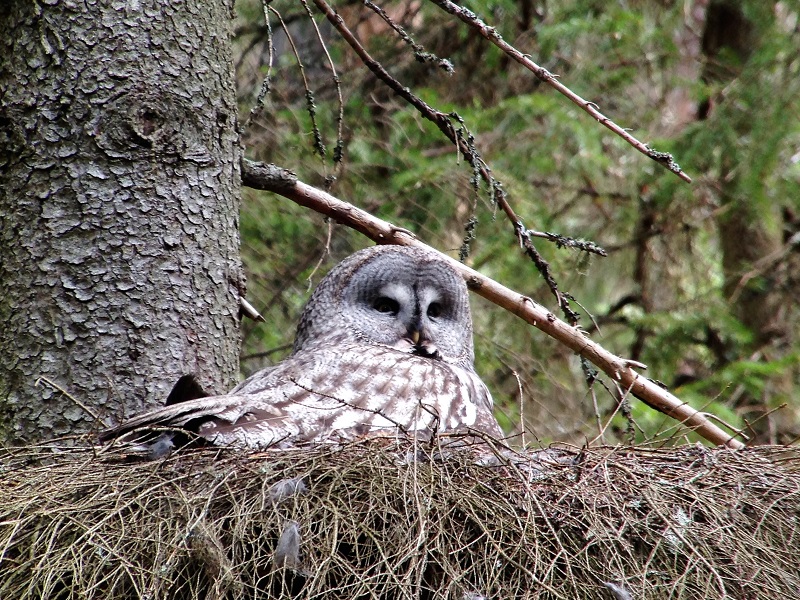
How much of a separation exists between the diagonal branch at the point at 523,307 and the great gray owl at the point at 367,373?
288 mm

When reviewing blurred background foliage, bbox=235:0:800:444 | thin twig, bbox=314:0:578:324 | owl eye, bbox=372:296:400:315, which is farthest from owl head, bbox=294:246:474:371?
blurred background foliage, bbox=235:0:800:444

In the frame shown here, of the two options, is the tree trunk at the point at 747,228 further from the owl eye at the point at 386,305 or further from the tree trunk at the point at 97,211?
the tree trunk at the point at 97,211

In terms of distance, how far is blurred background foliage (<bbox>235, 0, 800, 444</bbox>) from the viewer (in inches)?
189

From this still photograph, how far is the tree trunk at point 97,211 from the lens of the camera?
8.53 ft

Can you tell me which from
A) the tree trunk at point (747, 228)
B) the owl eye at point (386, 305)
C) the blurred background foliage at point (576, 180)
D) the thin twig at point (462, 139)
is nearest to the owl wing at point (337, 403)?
the owl eye at point (386, 305)

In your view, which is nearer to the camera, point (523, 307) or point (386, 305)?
point (523, 307)

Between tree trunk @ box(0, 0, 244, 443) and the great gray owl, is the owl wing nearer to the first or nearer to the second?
the great gray owl

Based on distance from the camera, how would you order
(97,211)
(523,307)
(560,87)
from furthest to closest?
1. (523,307)
2. (560,87)
3. (97,211)

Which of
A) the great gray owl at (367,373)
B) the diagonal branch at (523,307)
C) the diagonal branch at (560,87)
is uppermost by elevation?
the diagonal branch at (560,87)

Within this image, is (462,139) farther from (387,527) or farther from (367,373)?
(387,527)

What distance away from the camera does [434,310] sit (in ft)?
11.7

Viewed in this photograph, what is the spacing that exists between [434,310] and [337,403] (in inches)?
39.4

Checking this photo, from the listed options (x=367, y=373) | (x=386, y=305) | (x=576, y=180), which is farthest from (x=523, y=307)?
(x=576, y=180)

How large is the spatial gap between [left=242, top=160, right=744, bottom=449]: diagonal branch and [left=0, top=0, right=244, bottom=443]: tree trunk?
1.18 ft
